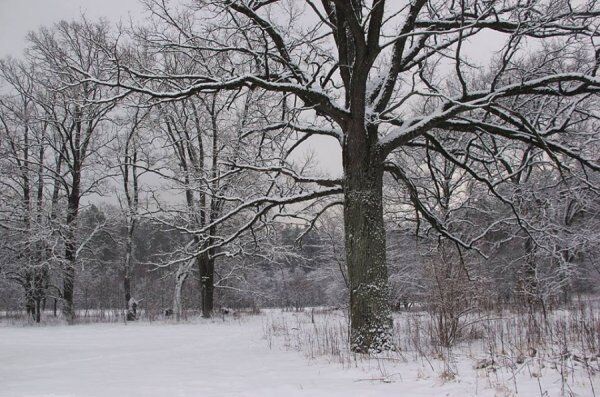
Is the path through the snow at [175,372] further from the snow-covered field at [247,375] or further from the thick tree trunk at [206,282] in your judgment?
the thick tree trunk at [206,282]

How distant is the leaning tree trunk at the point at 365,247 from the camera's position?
6.94 meters

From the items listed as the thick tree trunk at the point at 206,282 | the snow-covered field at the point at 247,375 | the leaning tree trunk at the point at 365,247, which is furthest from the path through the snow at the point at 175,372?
the thick tree trunk at the point at 206,282

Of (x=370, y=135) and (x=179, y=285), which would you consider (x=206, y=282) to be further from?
(x=370, y=135)

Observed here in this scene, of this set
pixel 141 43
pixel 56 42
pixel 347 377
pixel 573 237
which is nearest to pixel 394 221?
pixel 573 237

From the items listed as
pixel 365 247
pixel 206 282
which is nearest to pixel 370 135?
pixel 365 247

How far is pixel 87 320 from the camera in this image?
20.2 m

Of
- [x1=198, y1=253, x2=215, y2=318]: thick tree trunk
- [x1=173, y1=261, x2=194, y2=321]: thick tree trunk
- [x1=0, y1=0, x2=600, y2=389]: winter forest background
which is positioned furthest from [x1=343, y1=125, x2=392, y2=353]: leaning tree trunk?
[x1=198, y1=253, x2=215, y2=318]: thick tree trunk

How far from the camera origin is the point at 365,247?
23.7 ft

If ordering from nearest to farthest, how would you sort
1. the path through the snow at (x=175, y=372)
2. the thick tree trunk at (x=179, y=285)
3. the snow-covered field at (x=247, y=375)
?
the snow-covered field at (x=247, y=375) < the path through the snow at (x=175, y=372) < the thick tree trunk at (x=179, y=285)

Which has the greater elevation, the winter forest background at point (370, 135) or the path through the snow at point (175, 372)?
the winter forest background at point (370, 135)

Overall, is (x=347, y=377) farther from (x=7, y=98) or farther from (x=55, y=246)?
(x=7, y=98)

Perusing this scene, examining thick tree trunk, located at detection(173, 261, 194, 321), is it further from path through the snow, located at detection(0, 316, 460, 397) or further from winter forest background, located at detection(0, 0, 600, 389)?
path through the snow, located at detection(0, 316, 460, 397)

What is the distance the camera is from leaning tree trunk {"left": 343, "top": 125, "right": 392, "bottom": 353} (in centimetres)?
694

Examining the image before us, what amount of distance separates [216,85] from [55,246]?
49.6ft
